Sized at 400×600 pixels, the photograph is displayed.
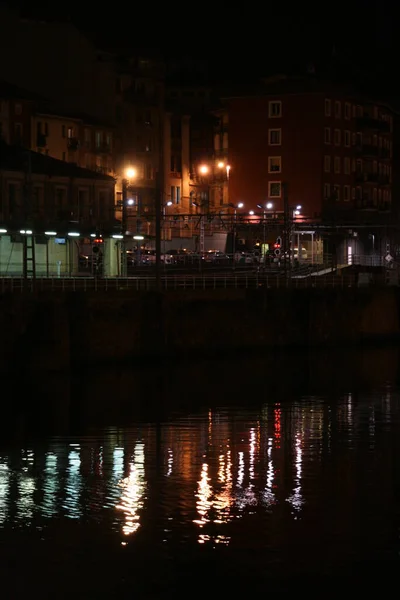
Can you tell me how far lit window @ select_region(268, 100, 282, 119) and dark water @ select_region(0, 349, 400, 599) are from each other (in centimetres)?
6688

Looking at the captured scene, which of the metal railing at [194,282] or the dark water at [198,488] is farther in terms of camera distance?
the metal railing at [194,282]

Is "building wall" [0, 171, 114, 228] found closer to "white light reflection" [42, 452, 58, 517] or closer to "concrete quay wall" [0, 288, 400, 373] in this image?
"concrete quay wall" [0, 288, 400, 373]

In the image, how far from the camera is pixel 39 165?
88.6m

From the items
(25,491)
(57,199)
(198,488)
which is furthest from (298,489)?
(57,199)

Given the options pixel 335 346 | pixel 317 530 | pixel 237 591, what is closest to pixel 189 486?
pixel 317 530

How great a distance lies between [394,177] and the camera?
147625 mm

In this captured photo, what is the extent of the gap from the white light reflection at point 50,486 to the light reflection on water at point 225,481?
0.03 meters

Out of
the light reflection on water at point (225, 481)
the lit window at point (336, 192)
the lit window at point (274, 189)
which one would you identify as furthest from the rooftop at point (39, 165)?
the light reflection on water at point (225, 481)

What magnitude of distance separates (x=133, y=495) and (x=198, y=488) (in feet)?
6.56

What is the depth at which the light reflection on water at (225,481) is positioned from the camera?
31453 millimetres

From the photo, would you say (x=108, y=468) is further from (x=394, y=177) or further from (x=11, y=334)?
(x=394, y=177)

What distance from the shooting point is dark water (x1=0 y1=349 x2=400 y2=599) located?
28.2 m

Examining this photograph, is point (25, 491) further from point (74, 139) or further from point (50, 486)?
point (74, 139)

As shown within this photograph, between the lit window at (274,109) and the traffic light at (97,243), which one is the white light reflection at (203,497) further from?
the lit window at (274,109)
